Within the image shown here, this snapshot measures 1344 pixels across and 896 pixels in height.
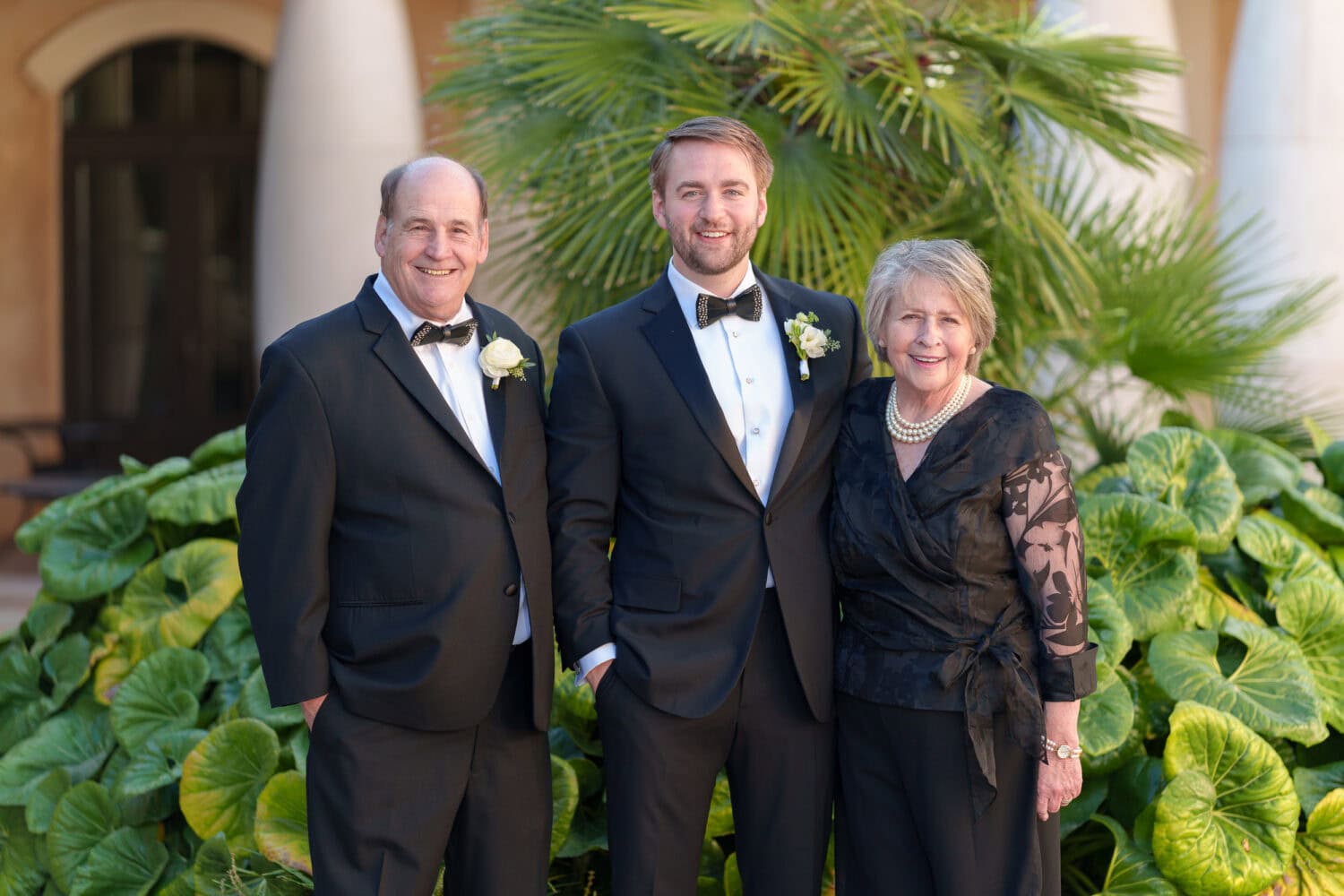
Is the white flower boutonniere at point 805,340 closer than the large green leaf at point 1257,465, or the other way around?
the white flower boutonniere at point 805,340

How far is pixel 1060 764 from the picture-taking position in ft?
7.45

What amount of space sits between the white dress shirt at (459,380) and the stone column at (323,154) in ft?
12.2

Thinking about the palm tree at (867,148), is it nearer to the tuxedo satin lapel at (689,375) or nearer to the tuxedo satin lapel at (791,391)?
the tuxedo satin lapel at (791,391)

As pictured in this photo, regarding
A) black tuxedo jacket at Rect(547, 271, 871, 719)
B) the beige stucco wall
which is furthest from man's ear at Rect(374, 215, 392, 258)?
the beige stucco wall

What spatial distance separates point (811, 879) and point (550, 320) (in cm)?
257

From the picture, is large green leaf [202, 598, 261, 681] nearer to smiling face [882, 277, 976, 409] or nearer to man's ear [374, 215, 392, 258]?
man's ear [374, 215, 392, 258]

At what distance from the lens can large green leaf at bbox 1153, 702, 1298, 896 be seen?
2.81 meters

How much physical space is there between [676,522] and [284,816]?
4.08ft

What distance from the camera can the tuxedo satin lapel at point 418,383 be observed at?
2246 millimetres

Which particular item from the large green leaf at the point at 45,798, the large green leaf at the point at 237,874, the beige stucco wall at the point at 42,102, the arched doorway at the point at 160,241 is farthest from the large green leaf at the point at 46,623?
the beige stucco wall at the point at 42,102

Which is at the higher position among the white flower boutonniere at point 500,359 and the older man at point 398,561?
the white flower boutonniere at point 500,359

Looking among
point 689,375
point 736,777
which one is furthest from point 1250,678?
point 689,375

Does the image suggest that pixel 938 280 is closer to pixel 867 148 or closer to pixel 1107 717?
pixel 1107 717

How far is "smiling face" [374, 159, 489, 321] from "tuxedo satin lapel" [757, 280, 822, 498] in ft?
1.96
